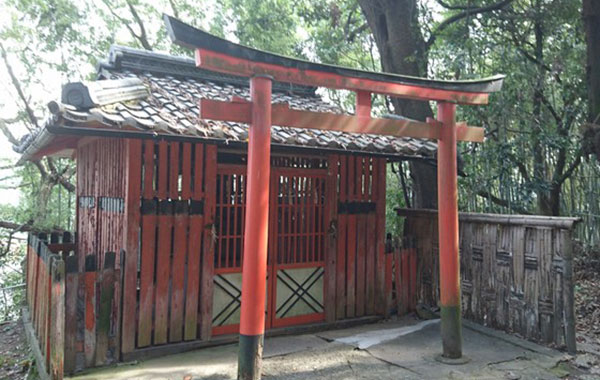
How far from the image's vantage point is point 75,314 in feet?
15.6

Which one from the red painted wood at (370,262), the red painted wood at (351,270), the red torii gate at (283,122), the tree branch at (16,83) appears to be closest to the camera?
the red torii gate at (283,122)

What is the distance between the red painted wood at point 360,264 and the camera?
728 centimetres

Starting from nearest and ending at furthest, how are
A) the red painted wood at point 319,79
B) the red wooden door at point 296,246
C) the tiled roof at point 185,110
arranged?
the red painted wood at point 319,79 → the tiled roof at point 185,110 → the red wooden door at point 296,246

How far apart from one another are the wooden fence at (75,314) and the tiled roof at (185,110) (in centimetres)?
158

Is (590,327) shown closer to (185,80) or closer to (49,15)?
(185,80)

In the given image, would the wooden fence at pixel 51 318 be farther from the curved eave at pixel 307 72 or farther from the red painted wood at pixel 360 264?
the red painted wood at pixel 360 264

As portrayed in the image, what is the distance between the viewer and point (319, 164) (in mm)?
7066

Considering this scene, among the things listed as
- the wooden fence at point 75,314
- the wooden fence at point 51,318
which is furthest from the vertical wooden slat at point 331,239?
the wooden fence at point 51,318

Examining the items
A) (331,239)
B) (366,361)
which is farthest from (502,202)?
(366,361)

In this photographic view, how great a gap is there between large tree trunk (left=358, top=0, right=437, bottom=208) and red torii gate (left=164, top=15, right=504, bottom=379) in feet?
11.0

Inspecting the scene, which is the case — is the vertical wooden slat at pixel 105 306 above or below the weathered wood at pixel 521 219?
below

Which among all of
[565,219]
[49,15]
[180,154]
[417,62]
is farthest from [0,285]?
[565,219]

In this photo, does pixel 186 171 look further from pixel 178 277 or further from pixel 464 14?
pixel 464 14

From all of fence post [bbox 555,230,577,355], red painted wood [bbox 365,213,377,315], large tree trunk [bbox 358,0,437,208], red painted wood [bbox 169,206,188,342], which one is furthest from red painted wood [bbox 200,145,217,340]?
large tree trunk [bbox 358,0,437,208]
